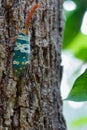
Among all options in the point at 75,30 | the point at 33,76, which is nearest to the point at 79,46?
the point at 75,30

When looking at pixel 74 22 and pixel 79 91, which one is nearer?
pixel 79 91

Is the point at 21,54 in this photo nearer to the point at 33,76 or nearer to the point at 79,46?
the point at 33,76

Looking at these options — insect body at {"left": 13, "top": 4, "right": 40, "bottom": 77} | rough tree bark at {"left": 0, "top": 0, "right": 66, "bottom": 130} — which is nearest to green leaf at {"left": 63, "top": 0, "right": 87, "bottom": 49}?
rough tree bark at {"left": 0, "top": 0, "right": 66, "bottom": 130}

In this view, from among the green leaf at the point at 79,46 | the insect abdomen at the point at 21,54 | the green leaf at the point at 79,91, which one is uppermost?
the insect abdomen at the point at 21,54

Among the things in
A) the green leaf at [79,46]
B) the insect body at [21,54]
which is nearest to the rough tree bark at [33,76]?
the insect body at [21,54]

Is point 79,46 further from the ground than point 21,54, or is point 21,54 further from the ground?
point 21,54

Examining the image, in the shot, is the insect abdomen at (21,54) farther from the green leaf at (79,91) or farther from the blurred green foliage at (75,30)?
the blurred green foliage at (75,30)
